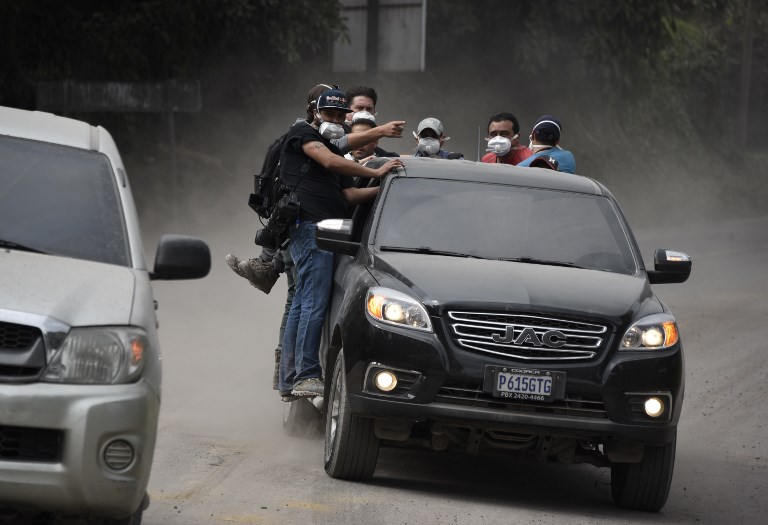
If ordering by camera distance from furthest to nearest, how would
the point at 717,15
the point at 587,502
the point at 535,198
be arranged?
the point at 717,15, the point at 535,198, the point at 587,502

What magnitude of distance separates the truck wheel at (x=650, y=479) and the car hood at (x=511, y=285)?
2.42ft

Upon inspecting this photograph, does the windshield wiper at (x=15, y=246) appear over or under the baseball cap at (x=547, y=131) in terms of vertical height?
under

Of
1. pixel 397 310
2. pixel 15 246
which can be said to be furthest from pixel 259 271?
pixel 15 246

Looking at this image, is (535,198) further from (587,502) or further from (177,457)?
(177,457)

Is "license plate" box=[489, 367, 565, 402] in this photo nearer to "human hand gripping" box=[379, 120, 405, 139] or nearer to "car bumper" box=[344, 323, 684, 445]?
"car bumper" box=[344, 323, 684, 445]

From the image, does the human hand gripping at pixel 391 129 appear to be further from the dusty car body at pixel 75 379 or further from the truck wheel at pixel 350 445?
the dusty car body at pixel 75 379

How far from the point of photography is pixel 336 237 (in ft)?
27.9

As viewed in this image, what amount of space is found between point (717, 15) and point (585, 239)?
3208 centimetres

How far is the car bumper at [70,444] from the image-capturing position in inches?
204

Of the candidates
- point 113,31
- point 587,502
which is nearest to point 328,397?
point 587,502

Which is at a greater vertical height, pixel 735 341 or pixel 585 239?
pixel 585 239

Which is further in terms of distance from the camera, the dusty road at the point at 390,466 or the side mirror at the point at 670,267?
the side mirror at the point at 670,267

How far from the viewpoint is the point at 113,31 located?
22250 mm

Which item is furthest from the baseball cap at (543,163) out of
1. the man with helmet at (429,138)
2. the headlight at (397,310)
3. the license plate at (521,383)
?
the license plate at (521,383)
